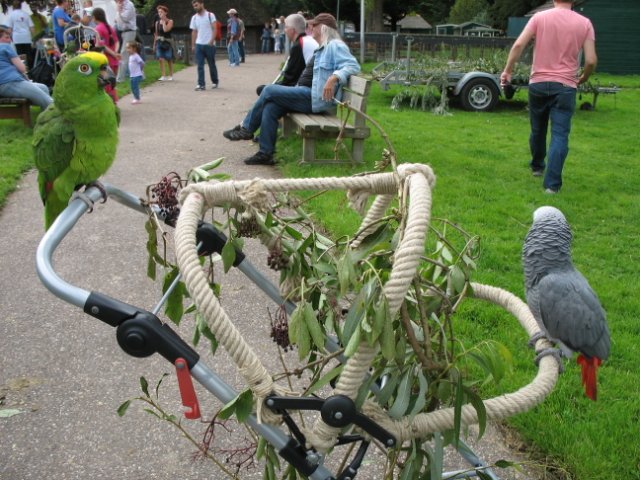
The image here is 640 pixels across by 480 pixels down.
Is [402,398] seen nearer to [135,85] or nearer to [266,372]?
[266,372]

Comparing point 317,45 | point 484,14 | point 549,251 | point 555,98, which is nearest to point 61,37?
point 317,45

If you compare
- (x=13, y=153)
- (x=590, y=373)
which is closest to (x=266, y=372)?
(x=590, y=373)

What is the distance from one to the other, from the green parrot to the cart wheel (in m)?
9.78

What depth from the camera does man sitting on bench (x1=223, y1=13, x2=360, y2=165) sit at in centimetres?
623

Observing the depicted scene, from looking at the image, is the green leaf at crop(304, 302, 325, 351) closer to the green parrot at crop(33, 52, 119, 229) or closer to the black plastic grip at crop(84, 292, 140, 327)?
the black plastic grip at crop(84, 292, 140, 327)

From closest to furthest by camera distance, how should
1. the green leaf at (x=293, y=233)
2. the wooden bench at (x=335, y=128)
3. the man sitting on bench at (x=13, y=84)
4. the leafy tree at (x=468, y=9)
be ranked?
the green leaf at (x=293, y=233), the wooden bench at (x=335, y=128), the man sitting on bench at (x=13, y=84), the leafy tree at (x=468, y=9)

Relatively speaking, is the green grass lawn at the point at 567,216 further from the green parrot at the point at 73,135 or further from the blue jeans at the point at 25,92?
the blue jeans at the point at 25,92

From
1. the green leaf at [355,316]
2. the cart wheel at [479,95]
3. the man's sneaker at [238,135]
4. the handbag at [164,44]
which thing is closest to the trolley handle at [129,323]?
the green leaf at [355,316]

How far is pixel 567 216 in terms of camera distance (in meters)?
5.10

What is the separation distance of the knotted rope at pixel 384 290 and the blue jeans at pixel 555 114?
4.34m

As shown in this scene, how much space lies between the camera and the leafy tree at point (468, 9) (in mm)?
45625

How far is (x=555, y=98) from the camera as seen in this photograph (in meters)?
5.56

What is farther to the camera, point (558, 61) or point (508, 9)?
point (508, 9)

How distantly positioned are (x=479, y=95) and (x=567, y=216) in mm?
6899
